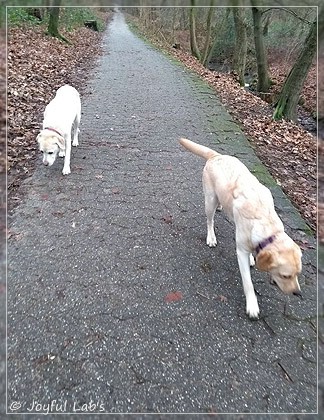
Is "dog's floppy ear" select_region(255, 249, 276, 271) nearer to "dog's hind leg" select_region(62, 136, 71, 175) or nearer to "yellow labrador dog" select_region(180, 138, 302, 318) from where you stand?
"yellow labrador dog" select_region(180, 138, 302, 318)

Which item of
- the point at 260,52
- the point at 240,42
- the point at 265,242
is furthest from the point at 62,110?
the point at 240,42

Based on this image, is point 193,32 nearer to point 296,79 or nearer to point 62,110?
point 296,79

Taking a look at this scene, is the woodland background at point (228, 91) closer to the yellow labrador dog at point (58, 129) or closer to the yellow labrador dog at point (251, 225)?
the yellow labrador dog at point (58, 129)

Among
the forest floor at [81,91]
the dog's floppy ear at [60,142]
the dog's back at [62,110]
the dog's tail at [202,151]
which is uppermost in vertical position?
the dog's tail at [202,151]

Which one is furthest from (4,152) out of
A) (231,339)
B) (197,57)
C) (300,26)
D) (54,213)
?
(197,57)

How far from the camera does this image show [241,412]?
237 centimetres

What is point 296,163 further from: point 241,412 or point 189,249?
point 241,412

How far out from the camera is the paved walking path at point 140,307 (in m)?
2.46

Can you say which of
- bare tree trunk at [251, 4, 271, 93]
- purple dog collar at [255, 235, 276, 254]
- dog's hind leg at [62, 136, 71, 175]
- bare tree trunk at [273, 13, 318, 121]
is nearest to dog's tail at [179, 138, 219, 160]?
purple dog collar at [255, 235, 276, 254]

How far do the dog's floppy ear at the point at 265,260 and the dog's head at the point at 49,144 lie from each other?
3177 millimetres

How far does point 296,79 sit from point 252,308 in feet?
21.9

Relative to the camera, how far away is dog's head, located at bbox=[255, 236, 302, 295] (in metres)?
2.51

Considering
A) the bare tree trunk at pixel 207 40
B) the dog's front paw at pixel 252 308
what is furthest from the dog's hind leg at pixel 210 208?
the bare tree trunk at pixel 207 40

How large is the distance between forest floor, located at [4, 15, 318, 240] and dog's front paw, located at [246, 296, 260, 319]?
70.6 inches
